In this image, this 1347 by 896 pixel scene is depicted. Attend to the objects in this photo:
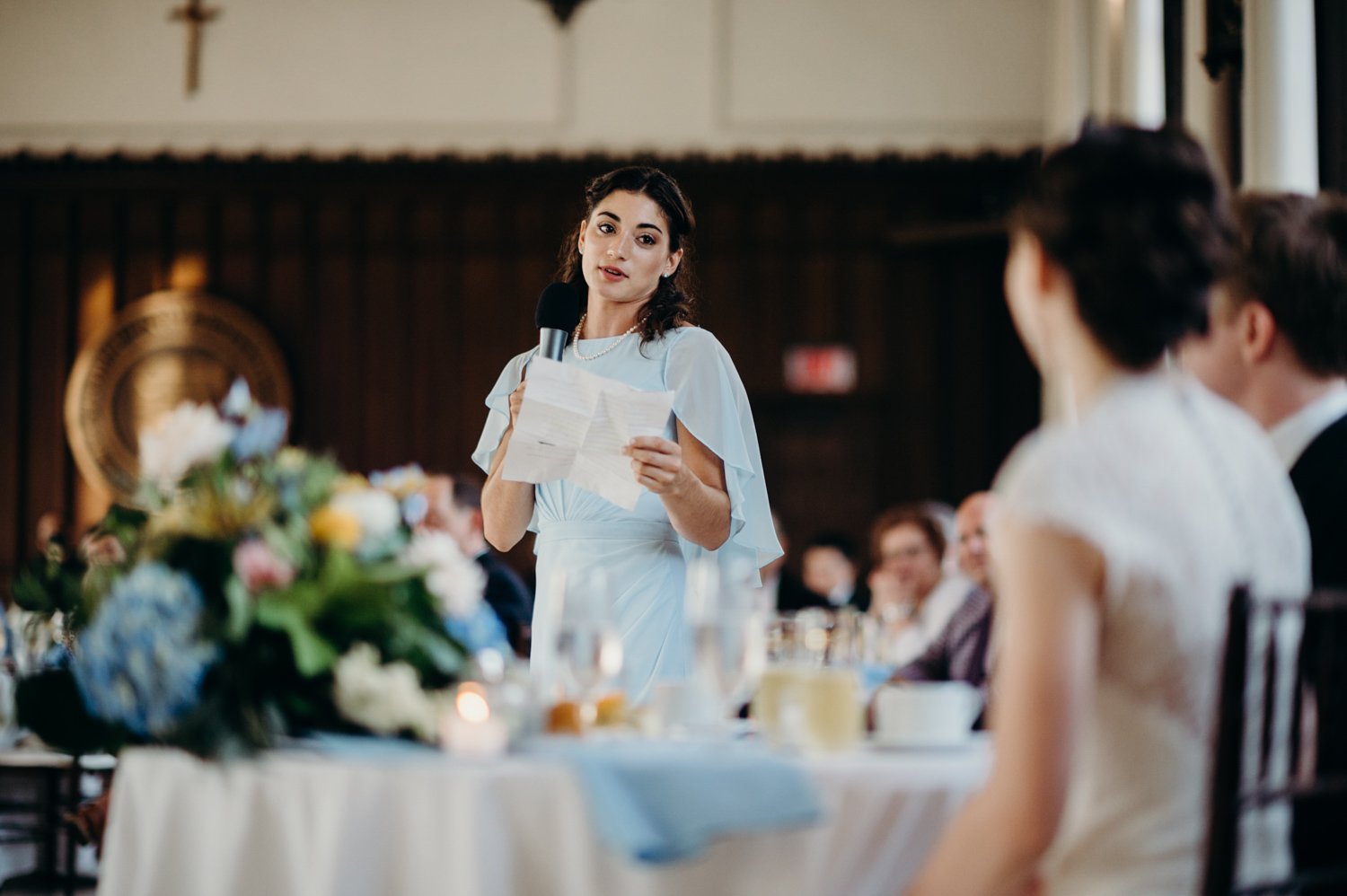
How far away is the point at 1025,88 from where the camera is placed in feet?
32.3

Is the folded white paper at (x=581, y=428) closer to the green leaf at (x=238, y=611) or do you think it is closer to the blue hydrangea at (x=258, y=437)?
the blue hydrangea at (x=258, y=437)

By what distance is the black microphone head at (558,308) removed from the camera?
296 centimetres

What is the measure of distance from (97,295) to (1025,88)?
19.2 ft

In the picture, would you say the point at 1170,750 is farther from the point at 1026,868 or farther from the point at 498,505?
the point at 498,505

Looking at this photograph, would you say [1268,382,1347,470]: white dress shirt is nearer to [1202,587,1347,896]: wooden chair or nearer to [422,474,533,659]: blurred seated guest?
[1202,587,1347,896]: wooden chair

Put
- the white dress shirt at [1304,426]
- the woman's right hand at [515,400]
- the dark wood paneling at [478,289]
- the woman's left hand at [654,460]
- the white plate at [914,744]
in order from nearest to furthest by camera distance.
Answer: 1. the white plate at [914,744]
2. the white dress shirt at [1304,426]
3. the woman's left hand at [654,460]
4. the woman's right hand at [515,400]
5. the dark wood paneling at [478,289]

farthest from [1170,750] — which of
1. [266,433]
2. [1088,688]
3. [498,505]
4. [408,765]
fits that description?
[498,505]

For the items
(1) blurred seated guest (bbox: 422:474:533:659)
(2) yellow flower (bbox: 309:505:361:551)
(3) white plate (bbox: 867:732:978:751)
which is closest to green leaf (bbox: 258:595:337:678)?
(2) yellow flower (bbox: 309:505:361:551)

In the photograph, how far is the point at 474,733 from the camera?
→ 6.22 ft

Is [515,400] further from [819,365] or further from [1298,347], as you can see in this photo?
[819,365]

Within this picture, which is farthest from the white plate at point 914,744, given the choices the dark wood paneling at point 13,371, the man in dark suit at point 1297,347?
the dark wood paneling at point 13,371

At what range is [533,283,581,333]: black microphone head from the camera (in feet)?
9.71

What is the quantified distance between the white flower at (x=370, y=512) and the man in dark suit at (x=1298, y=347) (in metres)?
1.07

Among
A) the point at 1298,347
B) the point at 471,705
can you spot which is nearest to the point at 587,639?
the point at 471,705
